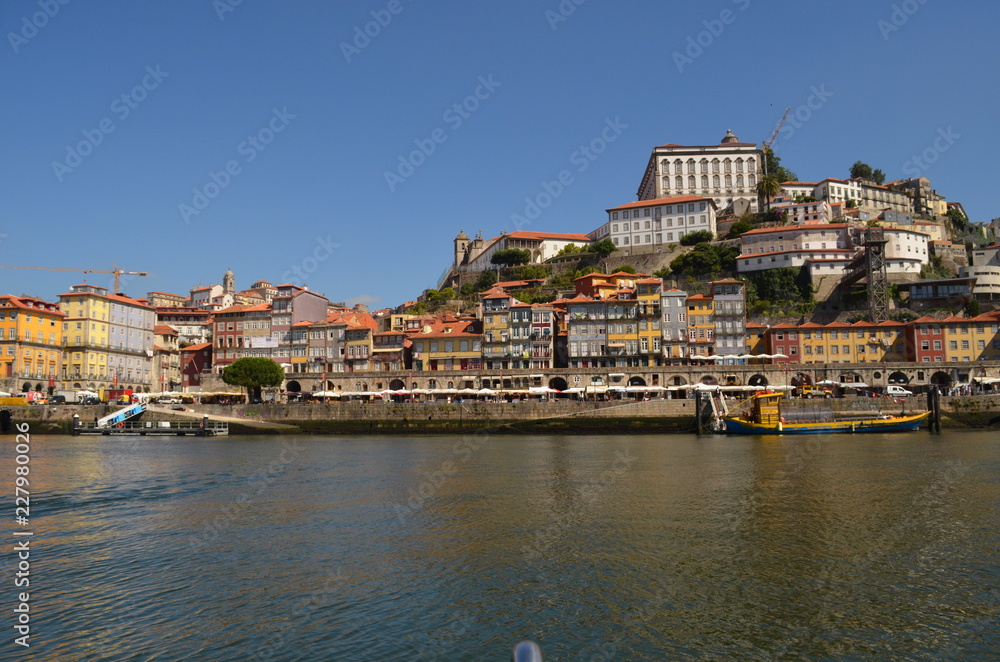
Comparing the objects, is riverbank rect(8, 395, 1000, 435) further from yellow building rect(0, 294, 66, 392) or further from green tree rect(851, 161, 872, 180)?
green tree rect(851, 161, 872, 180)

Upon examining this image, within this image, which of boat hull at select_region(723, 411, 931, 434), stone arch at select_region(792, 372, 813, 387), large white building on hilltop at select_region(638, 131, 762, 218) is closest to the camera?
boat hull at select_region(723, 411, 931, 434)

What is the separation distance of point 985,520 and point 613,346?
5559cm

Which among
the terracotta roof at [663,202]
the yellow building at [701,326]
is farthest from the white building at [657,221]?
the yellow building at [701,326]

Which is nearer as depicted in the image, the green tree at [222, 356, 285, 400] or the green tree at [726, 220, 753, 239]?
the green tree at [222, 356, 285, 400]

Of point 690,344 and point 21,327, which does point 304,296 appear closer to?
point 21,327

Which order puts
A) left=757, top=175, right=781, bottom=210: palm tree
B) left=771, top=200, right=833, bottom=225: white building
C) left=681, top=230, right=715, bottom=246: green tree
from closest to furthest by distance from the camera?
1. left=681, top=230, right=715, bottom=246: green tree
2. left=771, top=200, right=833, bottom=225: white building
3. left=757, top=175, right=781, bottom=210: palm tree

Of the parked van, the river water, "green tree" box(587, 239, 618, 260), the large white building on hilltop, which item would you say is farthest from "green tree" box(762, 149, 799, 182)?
the river water

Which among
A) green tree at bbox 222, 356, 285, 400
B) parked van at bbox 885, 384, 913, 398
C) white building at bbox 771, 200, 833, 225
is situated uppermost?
white building at bbox 771, 200, 833, 225

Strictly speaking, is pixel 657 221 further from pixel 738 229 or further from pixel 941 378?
pixel 941 378

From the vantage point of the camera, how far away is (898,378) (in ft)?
214

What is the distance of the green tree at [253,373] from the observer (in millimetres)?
71312

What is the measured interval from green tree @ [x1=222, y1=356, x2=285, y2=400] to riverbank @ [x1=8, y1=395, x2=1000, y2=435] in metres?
4.55

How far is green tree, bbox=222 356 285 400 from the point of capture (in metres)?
71.3

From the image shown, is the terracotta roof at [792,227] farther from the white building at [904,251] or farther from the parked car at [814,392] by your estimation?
the parked car at [814,392]
